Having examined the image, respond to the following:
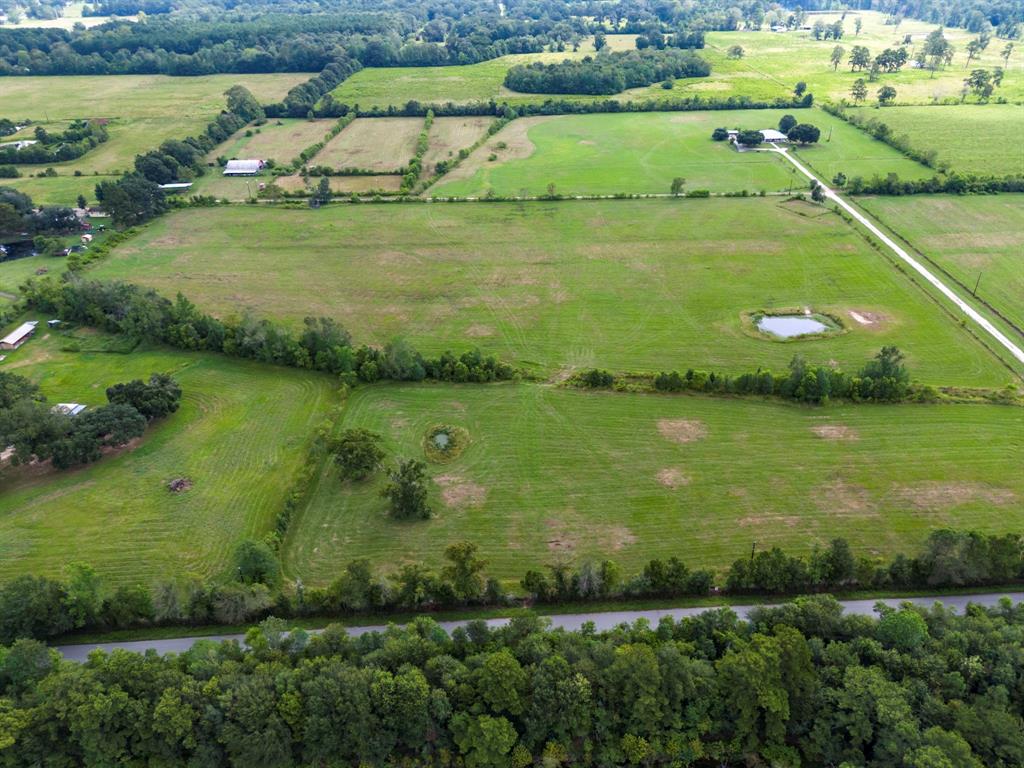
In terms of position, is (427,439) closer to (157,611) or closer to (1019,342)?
(157,611)

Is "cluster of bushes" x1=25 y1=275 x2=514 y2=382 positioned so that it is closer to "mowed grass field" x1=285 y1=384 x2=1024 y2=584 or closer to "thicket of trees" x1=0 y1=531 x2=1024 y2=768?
"mowed grass field" x1=285 y1=384 x2=1024 y2=584

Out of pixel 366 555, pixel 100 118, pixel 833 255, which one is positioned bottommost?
pixel 366 555

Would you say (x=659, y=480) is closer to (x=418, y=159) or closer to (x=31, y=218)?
(x=418, y=159)

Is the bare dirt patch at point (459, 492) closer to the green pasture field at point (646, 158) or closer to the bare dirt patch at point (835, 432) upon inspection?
the bare dirt patch at point (835, 432)

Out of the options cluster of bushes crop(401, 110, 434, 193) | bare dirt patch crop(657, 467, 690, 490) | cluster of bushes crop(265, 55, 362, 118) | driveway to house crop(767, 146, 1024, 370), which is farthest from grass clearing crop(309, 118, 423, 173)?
bare dirt patch crop(657, 467, 690, 490)

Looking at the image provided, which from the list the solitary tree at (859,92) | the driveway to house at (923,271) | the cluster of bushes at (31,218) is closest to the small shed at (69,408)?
the cluster of bushes at (31,218)

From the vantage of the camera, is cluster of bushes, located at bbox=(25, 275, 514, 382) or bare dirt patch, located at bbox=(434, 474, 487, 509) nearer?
bare dirt patch, located at bbox=(434, 474, 487, 509)

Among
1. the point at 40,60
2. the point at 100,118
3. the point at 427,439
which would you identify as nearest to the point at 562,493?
the point at 427,439
